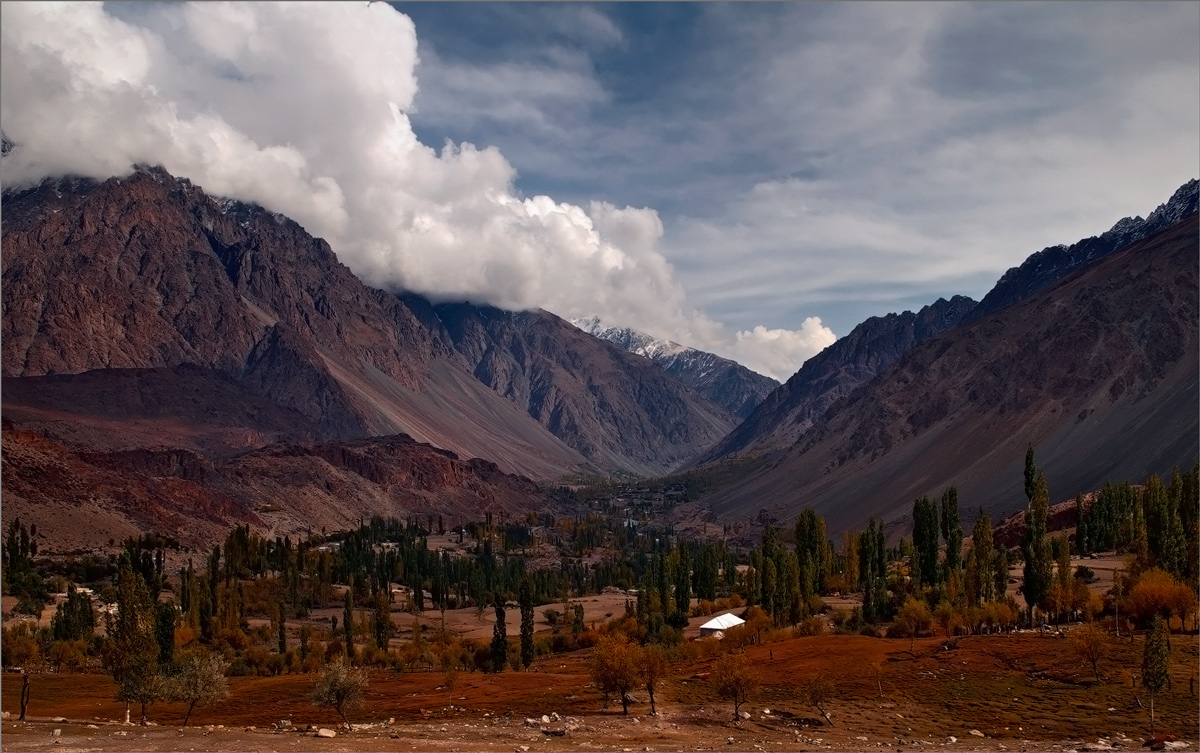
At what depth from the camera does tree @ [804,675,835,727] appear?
54.9m

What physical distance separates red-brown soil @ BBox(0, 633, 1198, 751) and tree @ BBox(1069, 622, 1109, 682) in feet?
2.30

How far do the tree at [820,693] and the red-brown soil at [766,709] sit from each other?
68cm

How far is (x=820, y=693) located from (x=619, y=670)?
11.8 metres

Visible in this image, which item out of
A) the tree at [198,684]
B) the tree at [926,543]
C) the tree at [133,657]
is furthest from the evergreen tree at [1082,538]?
the tree at [133,657]

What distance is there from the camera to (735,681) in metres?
55.5

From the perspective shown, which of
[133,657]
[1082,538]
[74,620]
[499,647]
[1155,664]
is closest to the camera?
[1155,664]

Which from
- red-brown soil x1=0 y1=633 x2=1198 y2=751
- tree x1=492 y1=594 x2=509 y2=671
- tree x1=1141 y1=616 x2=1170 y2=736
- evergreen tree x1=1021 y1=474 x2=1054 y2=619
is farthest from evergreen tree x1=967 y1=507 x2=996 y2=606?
tree x1=492 y1=594 x2=509 y2=671

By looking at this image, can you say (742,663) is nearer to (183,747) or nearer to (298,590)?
(183,747)

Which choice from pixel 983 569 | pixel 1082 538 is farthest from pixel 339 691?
pixel 1082 538

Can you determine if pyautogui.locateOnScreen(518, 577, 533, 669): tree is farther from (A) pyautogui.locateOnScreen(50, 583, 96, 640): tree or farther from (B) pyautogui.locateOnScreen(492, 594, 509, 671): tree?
(A) pyautogui.locateOnScreen(50, 583, 96, 640): tree

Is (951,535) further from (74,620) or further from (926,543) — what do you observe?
(74,620)

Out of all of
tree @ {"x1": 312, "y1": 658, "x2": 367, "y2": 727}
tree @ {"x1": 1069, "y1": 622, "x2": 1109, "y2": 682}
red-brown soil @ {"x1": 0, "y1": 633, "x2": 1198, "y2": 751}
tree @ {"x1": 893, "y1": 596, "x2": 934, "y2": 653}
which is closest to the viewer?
red-brown soil @ {"x1": 0, "y1": 633, "x2": 1198, "y2": 751}

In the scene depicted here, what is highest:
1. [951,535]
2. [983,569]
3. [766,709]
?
[951,535]

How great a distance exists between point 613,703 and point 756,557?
162 ft
